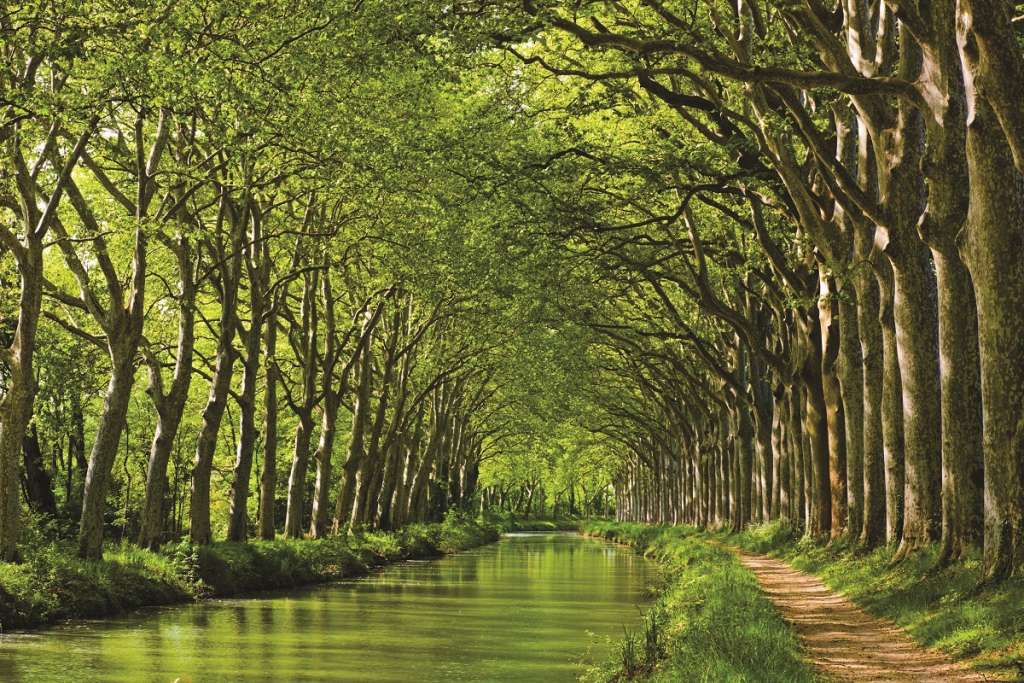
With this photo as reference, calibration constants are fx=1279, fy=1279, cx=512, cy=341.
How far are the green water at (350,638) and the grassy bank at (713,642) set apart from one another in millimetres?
1099

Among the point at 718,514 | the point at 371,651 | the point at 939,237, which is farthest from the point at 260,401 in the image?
the point at 939,237

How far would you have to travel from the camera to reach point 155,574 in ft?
81.4

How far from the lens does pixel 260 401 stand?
178 ft

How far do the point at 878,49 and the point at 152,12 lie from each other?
10.4 meters

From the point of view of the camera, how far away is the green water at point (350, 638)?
1555 centimetres

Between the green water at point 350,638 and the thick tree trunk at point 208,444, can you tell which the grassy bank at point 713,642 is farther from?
the thick tree trunk at point 208,444

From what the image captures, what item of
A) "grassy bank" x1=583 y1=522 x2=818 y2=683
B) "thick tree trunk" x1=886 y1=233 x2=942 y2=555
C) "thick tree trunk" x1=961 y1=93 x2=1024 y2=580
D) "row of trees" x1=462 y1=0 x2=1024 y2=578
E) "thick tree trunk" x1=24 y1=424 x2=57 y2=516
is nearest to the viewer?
"grassy bank" x1=583 y1=522 x2=818 y2=683

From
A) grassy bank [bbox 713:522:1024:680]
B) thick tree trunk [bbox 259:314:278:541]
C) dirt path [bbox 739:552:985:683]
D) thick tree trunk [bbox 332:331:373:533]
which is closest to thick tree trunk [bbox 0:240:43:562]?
thick tree trunk [bbox 259:314:278:541]

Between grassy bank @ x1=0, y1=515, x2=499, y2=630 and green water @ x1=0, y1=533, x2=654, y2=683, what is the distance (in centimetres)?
61

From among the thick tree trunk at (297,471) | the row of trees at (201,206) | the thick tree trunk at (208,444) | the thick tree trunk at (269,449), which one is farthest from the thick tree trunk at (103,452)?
the thick tree trunk at (297,471)

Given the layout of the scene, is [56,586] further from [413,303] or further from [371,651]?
[413,303]

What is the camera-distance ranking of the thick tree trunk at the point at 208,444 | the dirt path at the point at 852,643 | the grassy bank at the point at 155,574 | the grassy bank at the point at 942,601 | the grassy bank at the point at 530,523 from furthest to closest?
the grassy bank at the point at 530,523, the thick tree trunk at the point at 208,444, the grassy bank at the point at 155,574, the grassy bank at the point at 942,601, the dirt path at the point at 852,643

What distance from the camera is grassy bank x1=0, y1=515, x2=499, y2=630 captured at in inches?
800

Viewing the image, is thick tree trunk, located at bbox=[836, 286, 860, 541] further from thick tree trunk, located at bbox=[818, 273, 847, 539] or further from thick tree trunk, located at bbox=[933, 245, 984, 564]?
thick tree trunk, located at bbox=[933, 245, 984, 564]
